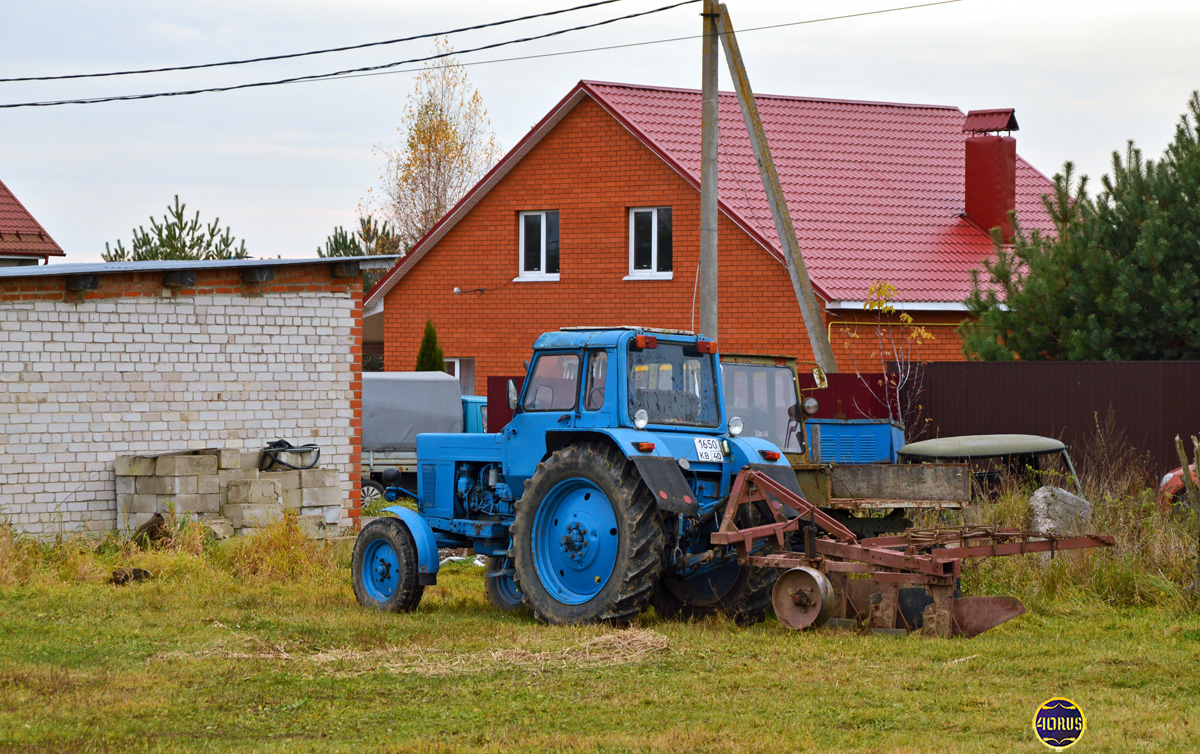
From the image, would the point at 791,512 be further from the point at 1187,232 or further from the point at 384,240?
the point at 384,240

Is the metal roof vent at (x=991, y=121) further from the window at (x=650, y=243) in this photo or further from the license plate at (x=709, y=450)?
the license plate at (x=709, y=450)

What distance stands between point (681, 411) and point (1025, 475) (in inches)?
231

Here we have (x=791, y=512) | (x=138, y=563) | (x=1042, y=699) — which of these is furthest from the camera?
(x=138, y=563)

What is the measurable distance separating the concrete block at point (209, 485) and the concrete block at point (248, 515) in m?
0.21

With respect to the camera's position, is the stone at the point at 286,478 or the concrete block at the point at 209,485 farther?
the stone at the point at 286,478

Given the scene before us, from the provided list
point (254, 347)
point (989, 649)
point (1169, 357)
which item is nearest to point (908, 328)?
point (1169, 357)

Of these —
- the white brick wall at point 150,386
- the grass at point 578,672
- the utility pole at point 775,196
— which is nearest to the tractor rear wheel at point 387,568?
the grass at point 578,672

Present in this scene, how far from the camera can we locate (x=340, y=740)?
6.37 meters

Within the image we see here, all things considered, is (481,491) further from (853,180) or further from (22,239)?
(22,239)

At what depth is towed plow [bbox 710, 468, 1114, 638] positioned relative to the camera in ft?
29.0

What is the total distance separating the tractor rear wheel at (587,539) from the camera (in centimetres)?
944

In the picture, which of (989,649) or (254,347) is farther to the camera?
(254,347)

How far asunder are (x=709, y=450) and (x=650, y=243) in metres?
14.3

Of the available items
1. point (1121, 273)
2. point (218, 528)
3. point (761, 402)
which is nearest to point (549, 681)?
point (761, 402)
